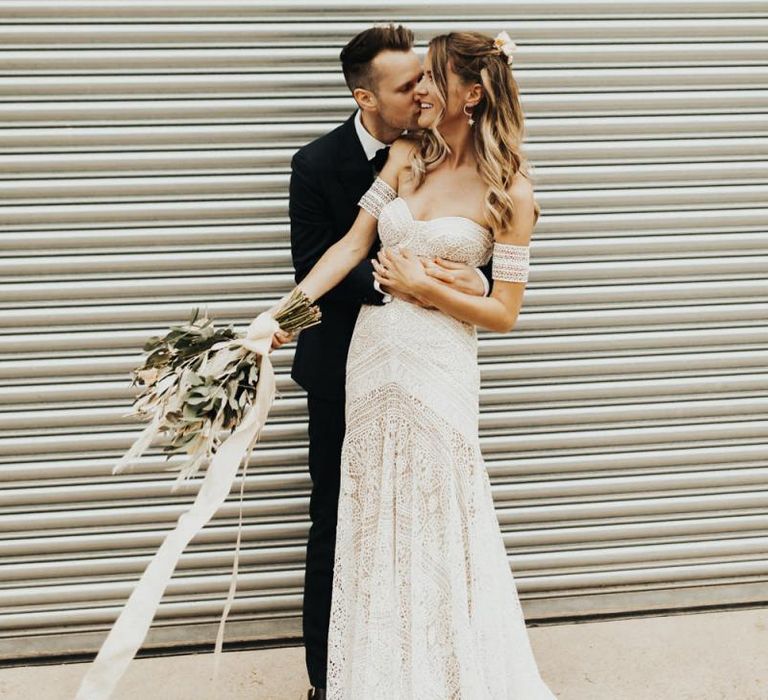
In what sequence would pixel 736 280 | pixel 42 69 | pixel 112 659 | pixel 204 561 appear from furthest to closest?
pixel 736 280, pixel 204 561, pixel 42 69, pixel 112 659

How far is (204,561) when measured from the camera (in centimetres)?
394

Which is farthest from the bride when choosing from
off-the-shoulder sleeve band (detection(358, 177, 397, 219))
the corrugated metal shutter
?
the corrugated metal shutter

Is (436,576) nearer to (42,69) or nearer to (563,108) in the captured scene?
(563,108)

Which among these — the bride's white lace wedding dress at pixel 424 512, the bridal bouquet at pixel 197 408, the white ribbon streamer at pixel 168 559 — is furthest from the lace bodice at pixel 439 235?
the white ribbon streamer at pixel 168 559

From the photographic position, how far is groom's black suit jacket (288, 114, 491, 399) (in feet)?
11.0

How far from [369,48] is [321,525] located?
1.83m

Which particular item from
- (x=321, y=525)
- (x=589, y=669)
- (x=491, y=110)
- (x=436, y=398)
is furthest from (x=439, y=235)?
(x=589, y=669)

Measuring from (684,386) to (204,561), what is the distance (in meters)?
2.30

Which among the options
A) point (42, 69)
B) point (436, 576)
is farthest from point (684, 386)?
point (42, 69)

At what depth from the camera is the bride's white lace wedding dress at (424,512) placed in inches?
122

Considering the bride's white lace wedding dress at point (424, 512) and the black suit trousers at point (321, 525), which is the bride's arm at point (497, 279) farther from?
the black suit trousers at point (321, 525)

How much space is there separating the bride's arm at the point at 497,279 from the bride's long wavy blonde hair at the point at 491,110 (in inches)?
1.9

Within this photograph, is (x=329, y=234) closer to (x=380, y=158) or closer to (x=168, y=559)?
(x=380, y=158)

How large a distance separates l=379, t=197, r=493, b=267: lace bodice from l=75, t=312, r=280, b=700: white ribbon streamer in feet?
1.74
